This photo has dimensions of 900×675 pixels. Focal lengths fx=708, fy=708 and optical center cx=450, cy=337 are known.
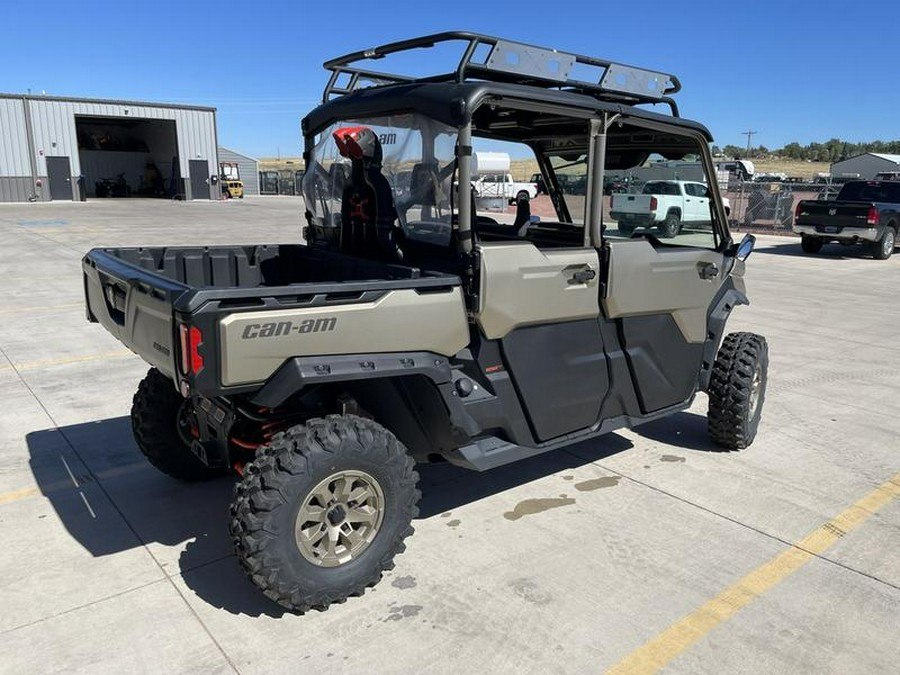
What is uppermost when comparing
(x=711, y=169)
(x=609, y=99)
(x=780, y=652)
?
(x=609, y=99)

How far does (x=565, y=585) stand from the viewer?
3.33 m

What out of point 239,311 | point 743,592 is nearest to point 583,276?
point 743,592

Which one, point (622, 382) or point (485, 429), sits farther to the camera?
point (622, 382)

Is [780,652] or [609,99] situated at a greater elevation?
[609,99]

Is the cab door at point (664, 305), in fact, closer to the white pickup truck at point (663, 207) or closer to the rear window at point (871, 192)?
Answer: the white pickup truck at point (663, 207)

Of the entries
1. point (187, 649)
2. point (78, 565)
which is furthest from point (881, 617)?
point (78, 565)

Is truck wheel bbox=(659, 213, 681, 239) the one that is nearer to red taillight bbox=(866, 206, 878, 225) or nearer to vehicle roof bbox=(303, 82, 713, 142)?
vehicle roof bbox=(303, 82, 713, 142)

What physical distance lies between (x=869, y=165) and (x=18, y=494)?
207ft

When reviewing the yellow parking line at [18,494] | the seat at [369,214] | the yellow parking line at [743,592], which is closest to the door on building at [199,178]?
the yellow parking line at [18,494]

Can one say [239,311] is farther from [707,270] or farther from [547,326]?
[707,270]

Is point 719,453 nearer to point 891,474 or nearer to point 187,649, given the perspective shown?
point 891,474

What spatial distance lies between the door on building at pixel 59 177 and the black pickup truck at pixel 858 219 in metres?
34.5

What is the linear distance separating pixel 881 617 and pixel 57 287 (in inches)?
453

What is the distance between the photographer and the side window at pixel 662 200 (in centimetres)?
420
